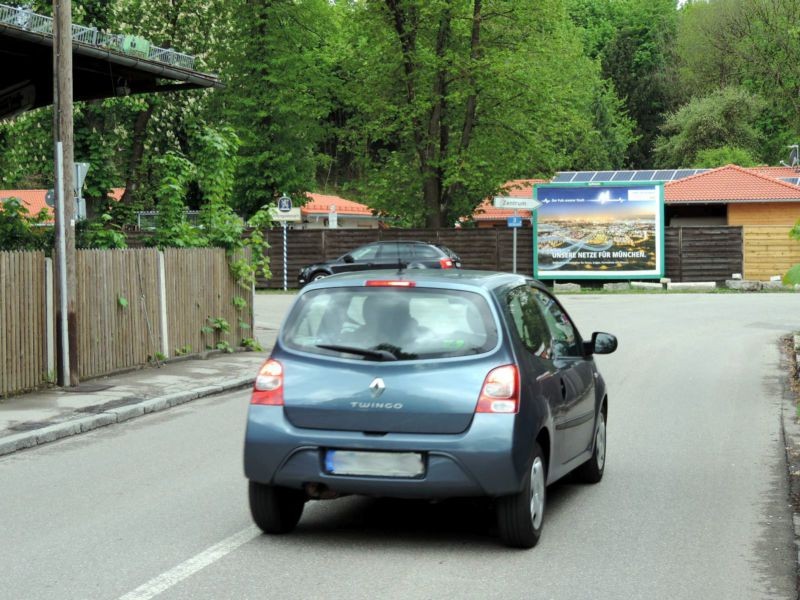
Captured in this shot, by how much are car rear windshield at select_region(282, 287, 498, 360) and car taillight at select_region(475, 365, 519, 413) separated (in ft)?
0.63

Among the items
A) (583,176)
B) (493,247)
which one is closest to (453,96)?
(493,247)

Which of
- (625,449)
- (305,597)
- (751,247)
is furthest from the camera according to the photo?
(751,247)

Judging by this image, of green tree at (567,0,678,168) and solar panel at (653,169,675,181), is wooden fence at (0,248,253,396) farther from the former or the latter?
green tree at (567,0,678,168)

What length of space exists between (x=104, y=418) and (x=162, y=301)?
507cm

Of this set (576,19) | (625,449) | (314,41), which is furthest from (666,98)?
(625,449)

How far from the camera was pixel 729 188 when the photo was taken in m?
51.4

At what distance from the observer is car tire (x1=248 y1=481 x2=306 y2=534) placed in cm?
695

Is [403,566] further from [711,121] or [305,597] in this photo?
[711,121]

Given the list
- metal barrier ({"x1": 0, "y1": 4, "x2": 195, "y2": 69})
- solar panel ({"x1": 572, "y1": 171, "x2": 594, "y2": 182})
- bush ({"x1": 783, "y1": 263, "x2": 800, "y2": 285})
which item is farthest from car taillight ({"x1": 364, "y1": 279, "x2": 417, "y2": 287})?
solar panel ({"x1": 572, "y1": 171, "x2": 594, "y2": 182})

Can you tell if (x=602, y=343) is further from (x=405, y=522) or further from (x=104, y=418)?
(x=104, y=418)

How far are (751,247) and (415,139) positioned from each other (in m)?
12.5

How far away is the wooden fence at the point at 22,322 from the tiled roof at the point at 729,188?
40.6 metres

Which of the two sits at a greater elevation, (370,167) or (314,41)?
(314,41)

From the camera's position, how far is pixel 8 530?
7.44 m
